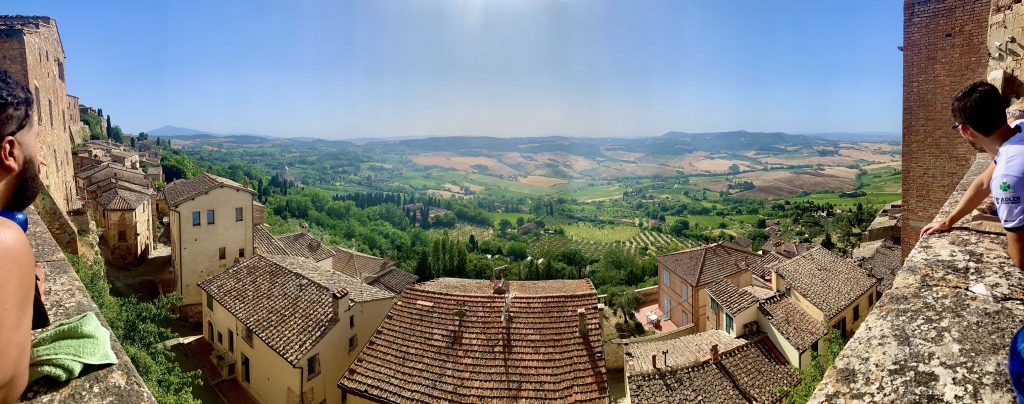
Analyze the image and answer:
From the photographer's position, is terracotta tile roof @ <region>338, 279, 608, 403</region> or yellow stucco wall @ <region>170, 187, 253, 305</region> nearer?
terracotta tile roof @ <region>338, 279, 608, 403</region>

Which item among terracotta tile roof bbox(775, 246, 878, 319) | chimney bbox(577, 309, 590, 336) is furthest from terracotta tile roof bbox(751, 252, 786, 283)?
chimney bbox(577, 309, 590, 336)

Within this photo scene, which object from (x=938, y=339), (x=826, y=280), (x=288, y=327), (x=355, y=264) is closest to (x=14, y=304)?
(x=938, y=339)

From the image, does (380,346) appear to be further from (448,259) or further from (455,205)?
(455,205)

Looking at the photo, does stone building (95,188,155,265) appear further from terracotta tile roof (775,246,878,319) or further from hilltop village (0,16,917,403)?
terracotta tile roof (775,246,878,319)

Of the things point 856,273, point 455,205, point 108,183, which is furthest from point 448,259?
point 455,205

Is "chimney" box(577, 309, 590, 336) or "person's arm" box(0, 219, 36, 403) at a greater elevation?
"person's arm" box(0, 219, 36, 403)

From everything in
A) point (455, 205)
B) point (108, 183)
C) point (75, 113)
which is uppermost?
point (75, 113)
